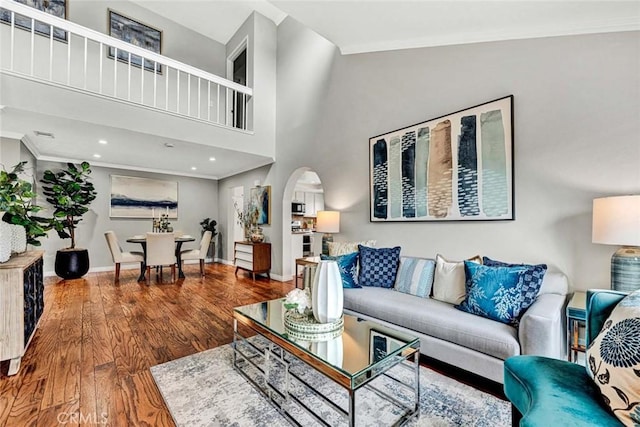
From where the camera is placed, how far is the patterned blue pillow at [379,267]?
9.30 feet

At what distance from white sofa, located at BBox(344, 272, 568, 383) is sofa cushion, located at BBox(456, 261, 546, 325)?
59mm

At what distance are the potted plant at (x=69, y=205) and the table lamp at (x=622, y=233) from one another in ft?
22.5

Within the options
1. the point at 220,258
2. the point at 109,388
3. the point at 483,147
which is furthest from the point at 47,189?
the point at 483,147

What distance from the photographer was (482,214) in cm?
258

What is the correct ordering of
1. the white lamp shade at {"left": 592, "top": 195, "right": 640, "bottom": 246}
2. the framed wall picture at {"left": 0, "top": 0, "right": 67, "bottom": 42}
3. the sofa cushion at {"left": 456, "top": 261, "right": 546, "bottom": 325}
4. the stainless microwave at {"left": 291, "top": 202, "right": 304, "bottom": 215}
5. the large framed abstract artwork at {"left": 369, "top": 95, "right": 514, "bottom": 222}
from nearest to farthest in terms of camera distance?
the white lamp shade at {"left": 592, "top": 195, "right": 640, "bottom": 246}
the sofa cushion at {"left": 456, "top": 261, "right": 546, "bottom": 325}
the large framed abstract artwork at {"left": 369, "top": 95, "right": 514, "bottom": 222}
the framed wall picture at {"left": 0, "top": 0, "right": 67, "bottom": 42}
the stainless microwave at {"left": 291, "top": 202, "right": 304, "bottom": 215}

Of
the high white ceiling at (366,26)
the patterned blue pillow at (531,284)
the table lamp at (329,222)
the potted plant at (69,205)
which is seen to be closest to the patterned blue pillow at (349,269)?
the table lamp at (329,222)

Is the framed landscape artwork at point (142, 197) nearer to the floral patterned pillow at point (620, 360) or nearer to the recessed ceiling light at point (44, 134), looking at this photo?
the recessed ceiling light at point (44, 134)

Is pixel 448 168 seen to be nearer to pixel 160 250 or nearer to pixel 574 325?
pixel 574 325

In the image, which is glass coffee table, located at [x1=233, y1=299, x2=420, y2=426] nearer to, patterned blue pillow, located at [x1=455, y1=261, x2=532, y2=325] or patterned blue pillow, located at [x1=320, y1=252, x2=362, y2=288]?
patterned blue pillow, located at [x1=455, y1=261, x2=532, y2=325]

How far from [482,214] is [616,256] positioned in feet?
3.05

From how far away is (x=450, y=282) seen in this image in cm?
237

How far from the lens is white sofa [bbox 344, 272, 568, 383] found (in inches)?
64.0

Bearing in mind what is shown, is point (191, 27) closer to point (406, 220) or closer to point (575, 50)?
point (406, 220)

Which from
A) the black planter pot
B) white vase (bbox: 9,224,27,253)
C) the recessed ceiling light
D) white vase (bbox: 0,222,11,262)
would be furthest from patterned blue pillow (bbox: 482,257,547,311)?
the black planter pot
